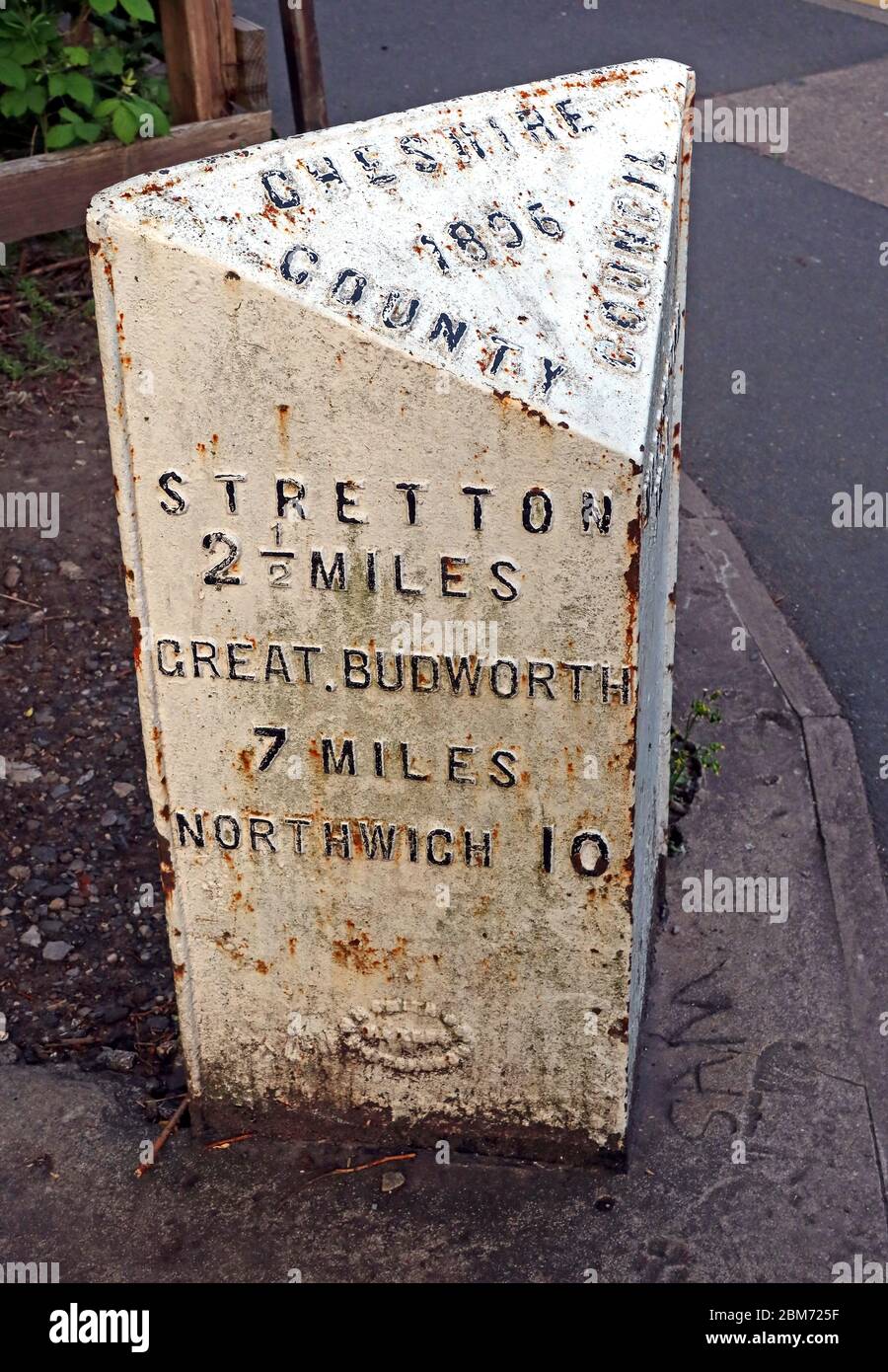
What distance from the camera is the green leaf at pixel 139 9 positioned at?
18.2ft

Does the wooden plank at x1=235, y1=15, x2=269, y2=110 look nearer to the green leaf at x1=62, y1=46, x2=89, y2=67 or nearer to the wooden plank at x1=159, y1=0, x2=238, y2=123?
the wooden plank at x1=159, y1=0, x2=238, y2=123

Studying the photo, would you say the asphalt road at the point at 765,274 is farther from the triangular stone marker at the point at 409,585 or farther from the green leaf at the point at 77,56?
the green leaf at the point at 77,56

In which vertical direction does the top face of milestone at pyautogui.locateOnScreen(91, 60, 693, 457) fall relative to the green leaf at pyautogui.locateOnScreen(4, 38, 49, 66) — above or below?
below

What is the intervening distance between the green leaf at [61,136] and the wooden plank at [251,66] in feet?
2.48

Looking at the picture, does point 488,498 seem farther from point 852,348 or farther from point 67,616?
point 852,348

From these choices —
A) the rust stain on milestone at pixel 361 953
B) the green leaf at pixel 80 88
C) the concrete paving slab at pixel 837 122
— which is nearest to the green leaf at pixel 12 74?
the green leaf at pixel 80 88

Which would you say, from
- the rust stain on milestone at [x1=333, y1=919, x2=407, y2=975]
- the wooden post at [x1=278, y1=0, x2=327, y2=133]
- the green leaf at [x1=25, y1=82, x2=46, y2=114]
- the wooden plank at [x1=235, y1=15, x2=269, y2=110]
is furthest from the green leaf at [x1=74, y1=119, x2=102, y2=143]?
the rust stain on milestone at [x1=333, y1=919, x2=407, y2=975]

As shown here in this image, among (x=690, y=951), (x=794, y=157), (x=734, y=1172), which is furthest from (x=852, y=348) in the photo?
(x=734, y=1172)

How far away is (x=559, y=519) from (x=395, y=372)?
0.38m

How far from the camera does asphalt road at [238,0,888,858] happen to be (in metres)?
5.46

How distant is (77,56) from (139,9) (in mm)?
374

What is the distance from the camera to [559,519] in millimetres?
2754

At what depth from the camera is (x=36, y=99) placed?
585 centimetres

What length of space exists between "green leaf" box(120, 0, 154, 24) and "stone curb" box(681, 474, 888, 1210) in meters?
2.56
